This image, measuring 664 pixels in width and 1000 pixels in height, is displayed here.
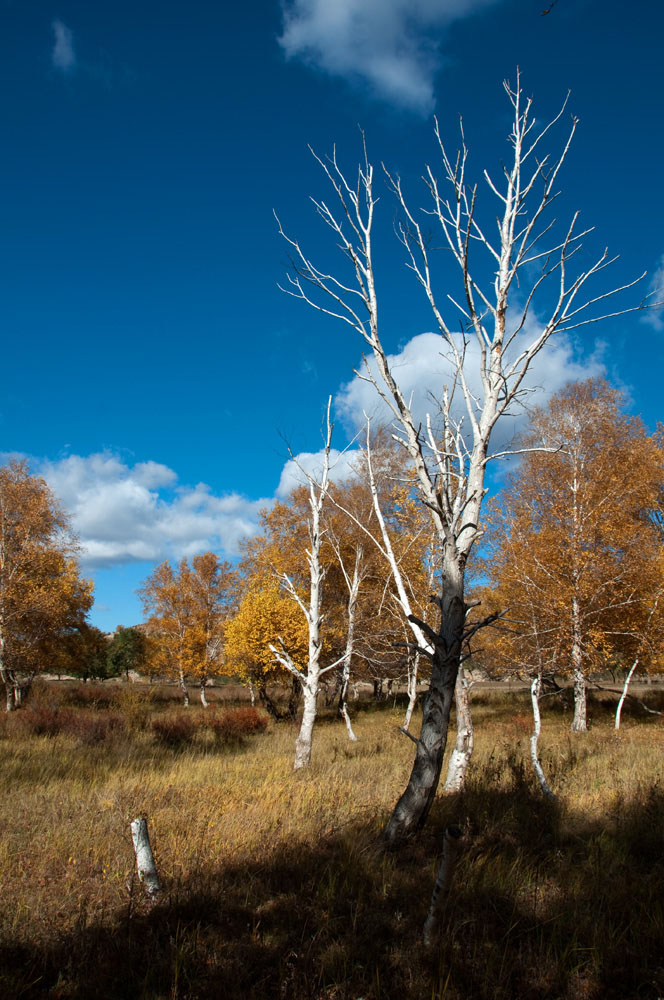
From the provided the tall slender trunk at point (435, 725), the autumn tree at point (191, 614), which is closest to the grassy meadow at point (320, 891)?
the tall slender trunk at point (435, 725)

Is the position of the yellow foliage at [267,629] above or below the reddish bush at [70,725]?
above

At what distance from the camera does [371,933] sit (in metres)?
3.24

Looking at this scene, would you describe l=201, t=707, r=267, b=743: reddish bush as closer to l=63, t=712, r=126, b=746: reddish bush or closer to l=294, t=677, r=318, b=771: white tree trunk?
l=63, t=712, r=126, b=746: reddish bush

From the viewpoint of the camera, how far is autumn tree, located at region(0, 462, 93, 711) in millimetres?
18578

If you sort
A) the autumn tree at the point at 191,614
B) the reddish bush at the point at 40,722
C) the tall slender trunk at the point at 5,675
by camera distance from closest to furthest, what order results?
the reddish bush at the point at 40,722, the tall slender trunk at the point at 5,675, the autumn tree at the point at 191,614

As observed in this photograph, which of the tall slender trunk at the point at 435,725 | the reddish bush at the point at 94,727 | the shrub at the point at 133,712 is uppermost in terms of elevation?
the tall slender trunk at the point at 435,725

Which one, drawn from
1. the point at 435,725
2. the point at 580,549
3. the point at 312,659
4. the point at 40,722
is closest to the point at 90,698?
the point at 40,722

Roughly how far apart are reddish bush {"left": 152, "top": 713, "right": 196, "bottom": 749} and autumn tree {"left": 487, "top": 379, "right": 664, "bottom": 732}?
9736mm

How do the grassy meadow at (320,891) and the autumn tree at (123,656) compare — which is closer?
the grassy meadow at (320,891)

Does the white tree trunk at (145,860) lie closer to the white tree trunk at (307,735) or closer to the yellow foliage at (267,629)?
the white tree trunk at (307,735)

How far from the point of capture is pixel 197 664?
30.6 meters

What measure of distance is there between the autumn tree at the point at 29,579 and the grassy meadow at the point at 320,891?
42.3 feet

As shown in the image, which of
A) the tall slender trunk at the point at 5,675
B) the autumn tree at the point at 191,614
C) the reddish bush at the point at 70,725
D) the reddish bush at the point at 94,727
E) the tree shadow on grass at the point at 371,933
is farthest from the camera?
the autumn tree at the point at 191,614

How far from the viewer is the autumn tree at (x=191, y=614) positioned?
31.0 meters
